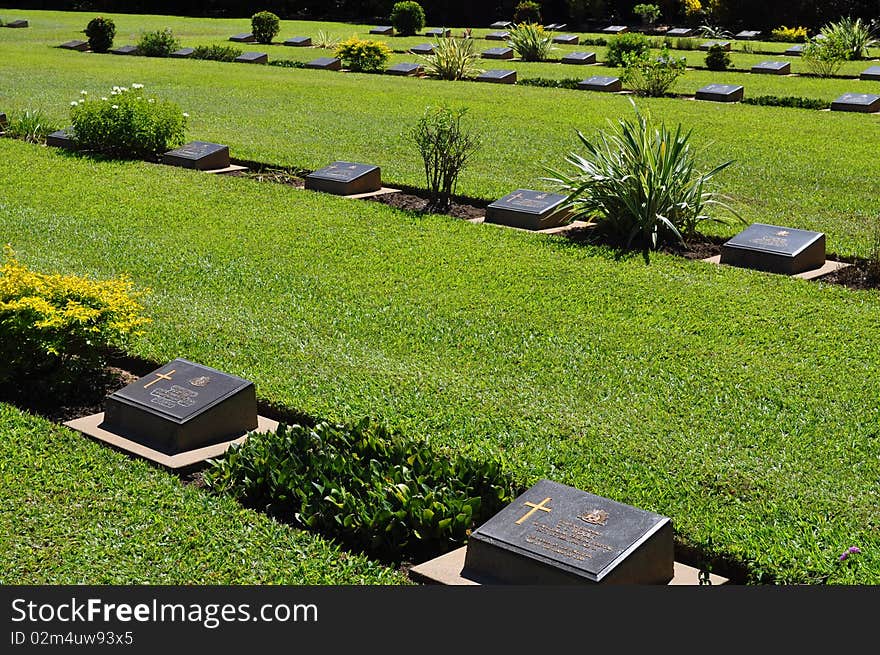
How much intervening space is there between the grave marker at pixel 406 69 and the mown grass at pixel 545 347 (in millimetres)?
12592

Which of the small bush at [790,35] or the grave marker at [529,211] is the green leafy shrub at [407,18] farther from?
the grave marker at [529,211]

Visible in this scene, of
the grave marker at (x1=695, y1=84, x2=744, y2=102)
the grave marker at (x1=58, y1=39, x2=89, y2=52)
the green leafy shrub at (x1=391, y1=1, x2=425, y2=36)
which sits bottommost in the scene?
the grave marker at (x1=58, y1=39, x2=89, y2=52)

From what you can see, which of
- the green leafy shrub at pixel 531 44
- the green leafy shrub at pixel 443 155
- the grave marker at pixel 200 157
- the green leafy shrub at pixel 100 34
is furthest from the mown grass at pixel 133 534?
the green leafy shrub at pixel 100 34

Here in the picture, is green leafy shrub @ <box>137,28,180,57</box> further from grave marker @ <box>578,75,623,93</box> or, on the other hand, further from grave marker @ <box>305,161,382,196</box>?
grave marker @ <box>305,161,382,196</box>

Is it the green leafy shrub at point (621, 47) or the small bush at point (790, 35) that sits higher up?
the small bush at point (790, 35)

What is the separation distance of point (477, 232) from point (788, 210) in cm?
310

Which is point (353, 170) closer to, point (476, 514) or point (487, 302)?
point (487, 302)

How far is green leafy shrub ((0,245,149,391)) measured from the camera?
609 cm

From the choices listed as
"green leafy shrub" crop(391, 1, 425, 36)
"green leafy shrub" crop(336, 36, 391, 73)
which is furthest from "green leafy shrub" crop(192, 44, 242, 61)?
"green leafy shrub" crop(391, 1, 425, 36)

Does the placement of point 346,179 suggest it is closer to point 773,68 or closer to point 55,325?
A: point 55,325

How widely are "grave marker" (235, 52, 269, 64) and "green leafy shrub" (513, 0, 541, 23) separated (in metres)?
12.5

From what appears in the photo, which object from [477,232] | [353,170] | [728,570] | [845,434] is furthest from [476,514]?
[353,170]

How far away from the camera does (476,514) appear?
488cm

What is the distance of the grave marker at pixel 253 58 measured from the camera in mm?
25188
